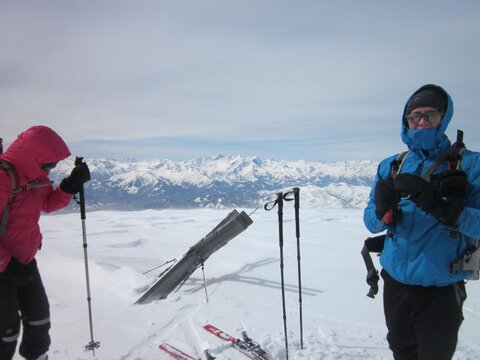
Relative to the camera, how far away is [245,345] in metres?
4.64

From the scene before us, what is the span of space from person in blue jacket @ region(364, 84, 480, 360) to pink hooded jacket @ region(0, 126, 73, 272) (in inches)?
138

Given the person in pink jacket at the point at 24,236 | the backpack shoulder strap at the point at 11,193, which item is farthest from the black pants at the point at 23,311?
the backpack shoulder strap at the point at 11,193

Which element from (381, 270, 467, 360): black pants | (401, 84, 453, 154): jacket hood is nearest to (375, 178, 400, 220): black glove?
(401, 84, 453, 154): jacket hood

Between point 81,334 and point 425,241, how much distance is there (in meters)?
5.17

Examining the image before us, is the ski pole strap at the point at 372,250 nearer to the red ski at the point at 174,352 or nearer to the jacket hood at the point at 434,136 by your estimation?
the jacket hood at the point at 434,136

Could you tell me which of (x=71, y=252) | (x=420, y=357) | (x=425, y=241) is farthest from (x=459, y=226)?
(x=71, y=252)

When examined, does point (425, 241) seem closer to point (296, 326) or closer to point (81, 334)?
point (296, 326)

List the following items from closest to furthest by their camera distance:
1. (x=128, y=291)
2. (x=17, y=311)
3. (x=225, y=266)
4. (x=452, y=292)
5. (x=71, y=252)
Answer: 1. (x=452, y=292)
2. (x=17, y=311)
3. (x=128, y=291)
4. (x=225, y=266)
5. (x=71, y=252)

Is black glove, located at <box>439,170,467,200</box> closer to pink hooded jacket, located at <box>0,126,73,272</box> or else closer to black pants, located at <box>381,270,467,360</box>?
black pants, located at <box>381,270,467,360</box>

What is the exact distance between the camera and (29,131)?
3.50 metres

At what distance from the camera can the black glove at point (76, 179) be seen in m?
4.06

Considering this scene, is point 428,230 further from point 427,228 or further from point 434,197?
point 434,197

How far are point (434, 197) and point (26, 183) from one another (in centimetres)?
398

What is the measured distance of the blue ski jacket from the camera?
8.20 ft
